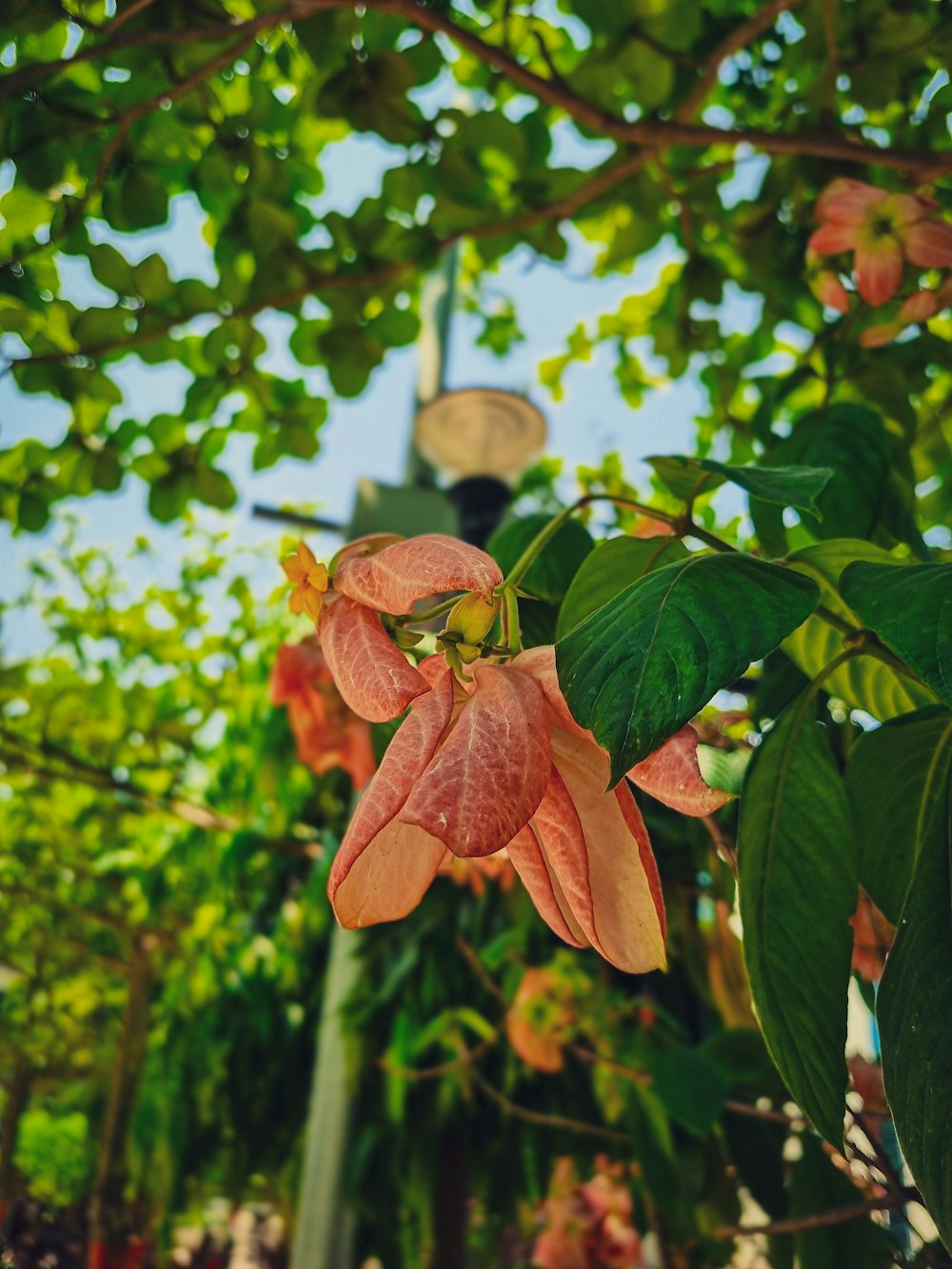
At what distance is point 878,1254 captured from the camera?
66 centimetres

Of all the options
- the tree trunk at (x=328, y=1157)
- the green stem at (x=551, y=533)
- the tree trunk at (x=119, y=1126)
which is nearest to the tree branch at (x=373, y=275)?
the green stem at (x=551, y=533)

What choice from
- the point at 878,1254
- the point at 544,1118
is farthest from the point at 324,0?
the point at 544,1118

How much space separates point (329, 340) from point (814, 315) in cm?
54

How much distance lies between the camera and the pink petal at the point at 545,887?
310mm

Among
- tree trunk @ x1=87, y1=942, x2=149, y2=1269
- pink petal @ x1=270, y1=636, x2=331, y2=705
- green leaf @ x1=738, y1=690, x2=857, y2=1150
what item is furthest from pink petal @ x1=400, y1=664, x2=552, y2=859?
tree trunk @ x1=87, y1=942, x2=149, y2=1269

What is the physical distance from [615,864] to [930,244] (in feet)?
2.03

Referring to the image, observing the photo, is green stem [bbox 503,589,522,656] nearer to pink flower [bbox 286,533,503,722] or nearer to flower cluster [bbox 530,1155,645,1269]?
pink flower [bbox 286,533,503,722]

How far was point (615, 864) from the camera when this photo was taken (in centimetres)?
30

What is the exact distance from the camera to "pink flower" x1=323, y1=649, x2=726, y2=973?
0.28 m

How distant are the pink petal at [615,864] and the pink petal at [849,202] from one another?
2.04ft

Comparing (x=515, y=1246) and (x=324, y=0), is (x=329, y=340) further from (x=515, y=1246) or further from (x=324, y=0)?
(x=515, y=1246)

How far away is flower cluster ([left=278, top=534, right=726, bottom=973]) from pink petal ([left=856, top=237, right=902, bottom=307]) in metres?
0.58

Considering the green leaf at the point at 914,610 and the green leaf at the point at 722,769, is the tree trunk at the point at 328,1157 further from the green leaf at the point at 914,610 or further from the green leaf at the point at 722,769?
the green leaf at the point at 914,610

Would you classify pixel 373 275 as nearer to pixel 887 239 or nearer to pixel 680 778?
pixel 887 239
